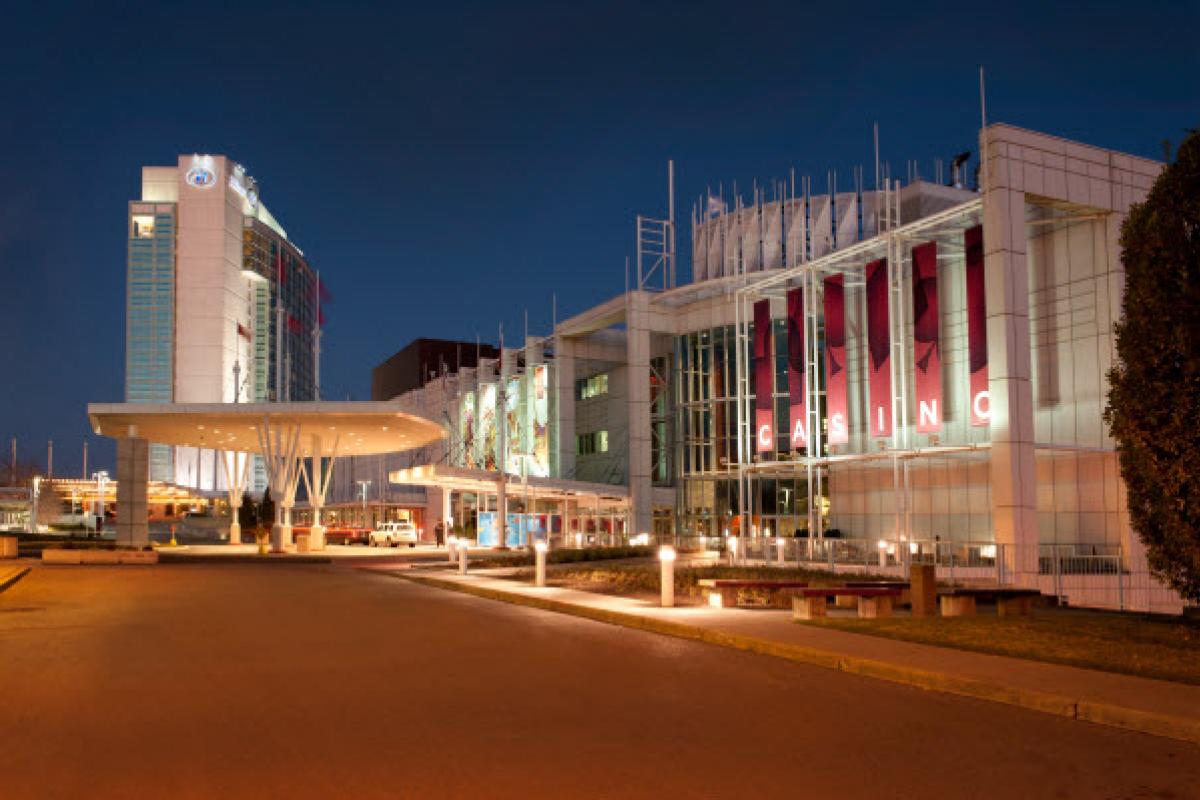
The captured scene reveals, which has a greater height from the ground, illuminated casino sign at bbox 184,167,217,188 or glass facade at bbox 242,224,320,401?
illuminated casino sign at bbox 184,167,217,188

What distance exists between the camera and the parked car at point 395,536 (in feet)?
219

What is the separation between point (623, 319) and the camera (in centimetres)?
6303

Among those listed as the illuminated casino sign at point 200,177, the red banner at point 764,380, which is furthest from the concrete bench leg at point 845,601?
the illuminated casino sign at point 200,177

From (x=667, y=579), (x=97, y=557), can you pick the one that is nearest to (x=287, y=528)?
(x=97, y=557)

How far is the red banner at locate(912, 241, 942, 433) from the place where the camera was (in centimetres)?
3616

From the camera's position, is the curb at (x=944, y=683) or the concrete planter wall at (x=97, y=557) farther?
the concrete planter wall at (x=97, y=557)

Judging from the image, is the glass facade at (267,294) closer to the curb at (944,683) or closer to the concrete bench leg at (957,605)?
the concrete bench leg at (957,605)

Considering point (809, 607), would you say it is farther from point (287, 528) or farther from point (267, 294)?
point (267, 294)

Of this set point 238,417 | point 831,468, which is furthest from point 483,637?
point 238,417

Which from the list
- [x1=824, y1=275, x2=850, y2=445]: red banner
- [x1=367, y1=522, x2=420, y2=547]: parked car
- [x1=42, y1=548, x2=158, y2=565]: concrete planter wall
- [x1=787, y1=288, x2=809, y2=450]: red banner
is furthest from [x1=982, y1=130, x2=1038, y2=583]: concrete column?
[x1=367, y1=522, x2=420, y2=547]: parked car

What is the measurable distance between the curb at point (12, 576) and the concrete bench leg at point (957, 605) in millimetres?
22923

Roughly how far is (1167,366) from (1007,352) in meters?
19.1

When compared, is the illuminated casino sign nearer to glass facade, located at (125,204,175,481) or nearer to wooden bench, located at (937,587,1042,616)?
glass facade, located at (125,204,175,481)

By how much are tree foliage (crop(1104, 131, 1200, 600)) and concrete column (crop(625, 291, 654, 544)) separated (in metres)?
45.8
